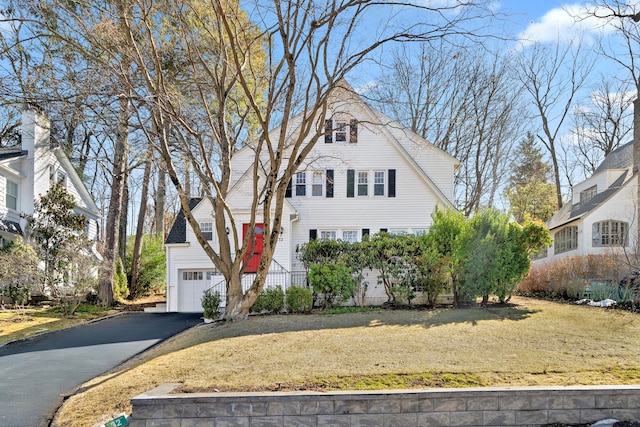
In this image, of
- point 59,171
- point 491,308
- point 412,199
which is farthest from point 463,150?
point 59,171

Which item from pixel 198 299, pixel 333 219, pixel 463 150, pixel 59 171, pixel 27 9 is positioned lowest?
pixel 198 299

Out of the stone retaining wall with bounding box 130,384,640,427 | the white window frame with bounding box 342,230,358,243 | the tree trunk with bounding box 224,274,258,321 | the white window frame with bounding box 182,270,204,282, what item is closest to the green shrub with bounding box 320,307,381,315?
the tree trunk with bounding box 224,274,258,321

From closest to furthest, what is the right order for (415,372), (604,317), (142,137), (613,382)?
1. (613,382)
2. (415,372)
3. (604,317)
4. (142,137)

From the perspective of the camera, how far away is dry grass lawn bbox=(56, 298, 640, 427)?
19.9 feet

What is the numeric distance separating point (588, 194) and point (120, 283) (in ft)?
75.5

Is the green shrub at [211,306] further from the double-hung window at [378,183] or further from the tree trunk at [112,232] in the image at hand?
the double-hung window at [378,183]

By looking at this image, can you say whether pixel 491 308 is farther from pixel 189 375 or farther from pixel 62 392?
pixel 62 392

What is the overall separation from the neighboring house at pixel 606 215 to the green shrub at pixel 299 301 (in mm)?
11716

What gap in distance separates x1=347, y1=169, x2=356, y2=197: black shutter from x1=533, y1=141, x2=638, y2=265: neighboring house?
927cm

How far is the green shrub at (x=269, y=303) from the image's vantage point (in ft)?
42.4

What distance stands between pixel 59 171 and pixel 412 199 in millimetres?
16449

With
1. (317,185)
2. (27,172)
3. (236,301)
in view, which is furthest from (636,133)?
(27,172)

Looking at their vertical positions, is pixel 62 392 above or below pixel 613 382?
below

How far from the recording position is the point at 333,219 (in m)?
18.1
